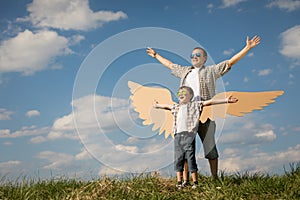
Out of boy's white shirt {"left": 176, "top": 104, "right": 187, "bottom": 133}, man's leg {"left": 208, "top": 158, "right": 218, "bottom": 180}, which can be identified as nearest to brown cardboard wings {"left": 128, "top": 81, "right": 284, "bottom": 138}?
boy's white shirt {"left": 176, "top": 104, "right": 187, "bottom": 133}

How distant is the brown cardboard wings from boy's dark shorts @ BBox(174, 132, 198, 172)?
0.38 meters

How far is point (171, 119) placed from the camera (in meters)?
7.23

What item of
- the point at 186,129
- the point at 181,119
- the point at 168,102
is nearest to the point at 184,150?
the point at 186,129

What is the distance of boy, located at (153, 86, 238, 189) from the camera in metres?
6.48

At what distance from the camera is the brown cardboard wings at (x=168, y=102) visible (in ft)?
22.1

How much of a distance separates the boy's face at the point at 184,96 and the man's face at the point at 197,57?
1.79 feet

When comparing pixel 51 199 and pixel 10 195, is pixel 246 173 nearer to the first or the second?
pixel 51 199

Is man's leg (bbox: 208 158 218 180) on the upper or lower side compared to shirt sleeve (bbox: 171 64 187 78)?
lower

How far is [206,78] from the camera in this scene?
271 inches

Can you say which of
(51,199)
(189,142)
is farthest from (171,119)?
(51,199)

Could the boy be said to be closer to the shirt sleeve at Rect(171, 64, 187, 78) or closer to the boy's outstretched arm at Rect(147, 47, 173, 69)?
the shirt sleeve at Rect(171, 64, 187, 78)

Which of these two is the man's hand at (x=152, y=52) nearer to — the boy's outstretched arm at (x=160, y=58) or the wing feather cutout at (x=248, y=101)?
the boy's outstretched arm at (x=160, y=58)

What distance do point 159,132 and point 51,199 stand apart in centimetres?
221

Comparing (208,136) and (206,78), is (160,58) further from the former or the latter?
(208,136)
